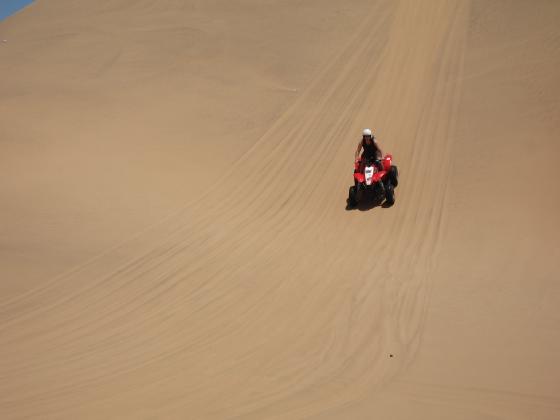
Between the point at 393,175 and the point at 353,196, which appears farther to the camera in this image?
the point at 393,175

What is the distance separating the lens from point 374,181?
10.9m

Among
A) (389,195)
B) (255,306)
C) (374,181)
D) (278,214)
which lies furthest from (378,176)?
(255,306)

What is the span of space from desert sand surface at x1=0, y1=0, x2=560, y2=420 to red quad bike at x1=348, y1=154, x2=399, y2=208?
0.28m

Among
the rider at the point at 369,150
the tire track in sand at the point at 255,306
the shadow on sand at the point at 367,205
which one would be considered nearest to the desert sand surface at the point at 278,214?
the tire track in sand at the point at 255,306

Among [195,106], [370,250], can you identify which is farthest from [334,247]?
[195,106]

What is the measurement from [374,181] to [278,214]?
1632 millimetres

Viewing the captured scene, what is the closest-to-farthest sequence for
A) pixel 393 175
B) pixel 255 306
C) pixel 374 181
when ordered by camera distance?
pixel 255 306, pixel 374 181, pixel 393 175

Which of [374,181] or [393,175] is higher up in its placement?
[393,175]

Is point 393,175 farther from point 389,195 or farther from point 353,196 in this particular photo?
point 353,196

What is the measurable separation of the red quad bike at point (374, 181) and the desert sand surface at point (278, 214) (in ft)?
0.91

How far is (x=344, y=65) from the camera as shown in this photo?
16.2 meters

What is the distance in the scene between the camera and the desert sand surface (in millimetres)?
6387

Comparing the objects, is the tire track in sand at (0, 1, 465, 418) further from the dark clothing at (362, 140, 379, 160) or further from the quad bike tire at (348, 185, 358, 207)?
the dark clothing at (362, 140, 379, 160)

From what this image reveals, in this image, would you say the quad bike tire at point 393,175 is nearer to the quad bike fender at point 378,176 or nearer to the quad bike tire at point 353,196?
the quad bike fender at point 378,176
